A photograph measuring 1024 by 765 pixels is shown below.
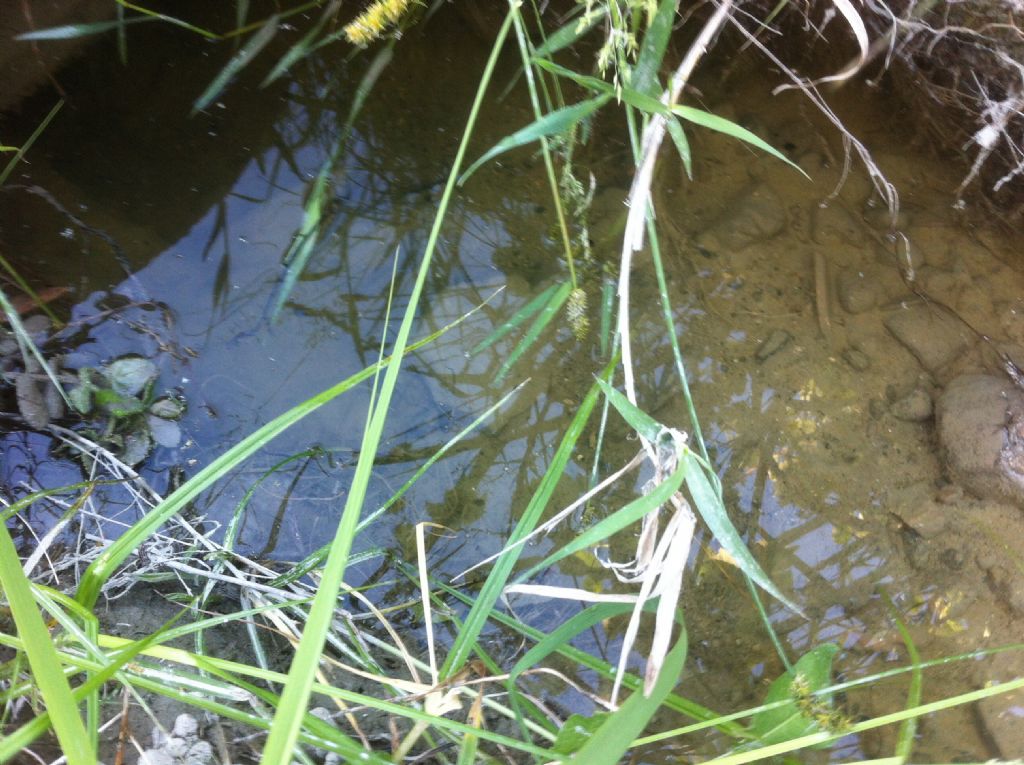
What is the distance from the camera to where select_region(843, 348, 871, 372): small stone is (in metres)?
1.73

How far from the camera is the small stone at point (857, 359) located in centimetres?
173

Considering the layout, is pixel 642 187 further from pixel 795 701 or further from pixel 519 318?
pixel 795 701

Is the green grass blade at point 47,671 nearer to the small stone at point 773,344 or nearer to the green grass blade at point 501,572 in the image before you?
the green grass blade at point 501,572

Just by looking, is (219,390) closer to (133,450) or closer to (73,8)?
(133,450)

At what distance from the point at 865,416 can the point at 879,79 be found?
0.86m

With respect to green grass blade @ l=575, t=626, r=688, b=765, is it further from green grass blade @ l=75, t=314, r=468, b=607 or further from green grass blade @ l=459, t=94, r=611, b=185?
green grass blade @ l=459, t=94, r=611, b=185

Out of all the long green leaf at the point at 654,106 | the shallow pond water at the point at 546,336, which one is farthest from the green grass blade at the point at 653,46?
the shallow pond water at the point at 546,336

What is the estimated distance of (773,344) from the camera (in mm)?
1719

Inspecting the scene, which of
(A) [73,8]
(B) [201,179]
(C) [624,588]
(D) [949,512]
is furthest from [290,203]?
(D) [949,512]

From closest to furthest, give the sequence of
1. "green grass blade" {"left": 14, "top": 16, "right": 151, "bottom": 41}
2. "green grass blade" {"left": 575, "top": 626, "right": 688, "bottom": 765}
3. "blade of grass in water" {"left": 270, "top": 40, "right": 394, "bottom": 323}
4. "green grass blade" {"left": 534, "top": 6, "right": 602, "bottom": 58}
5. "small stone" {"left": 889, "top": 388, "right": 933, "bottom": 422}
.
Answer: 1. "green grass blade" {"left": 575, "top": 626, "right": 688, "bottom": 765}
2. "green grass blade" {"left": 534, "top": 6, "right": 602, "bottom": 58}
3. "green grass blade" {"left": 14, "top": 16, "right": 151, "bottom": 41}
4. "blade of grass in water" {"left": 270, "top": 40, "right": 394, "bottom": 323}
5. "small stone" {"left": 889, "top": 388, "right": 933, "bottom": 422}

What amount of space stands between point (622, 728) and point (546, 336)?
3.14 feet

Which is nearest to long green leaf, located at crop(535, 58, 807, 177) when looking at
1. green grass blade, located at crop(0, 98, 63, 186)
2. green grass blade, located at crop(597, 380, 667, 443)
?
green grass blade, located at crop(597, 380, 667, 443)

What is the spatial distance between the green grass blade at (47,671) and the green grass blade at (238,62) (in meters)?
1.26

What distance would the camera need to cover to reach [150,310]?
5.14 ft
